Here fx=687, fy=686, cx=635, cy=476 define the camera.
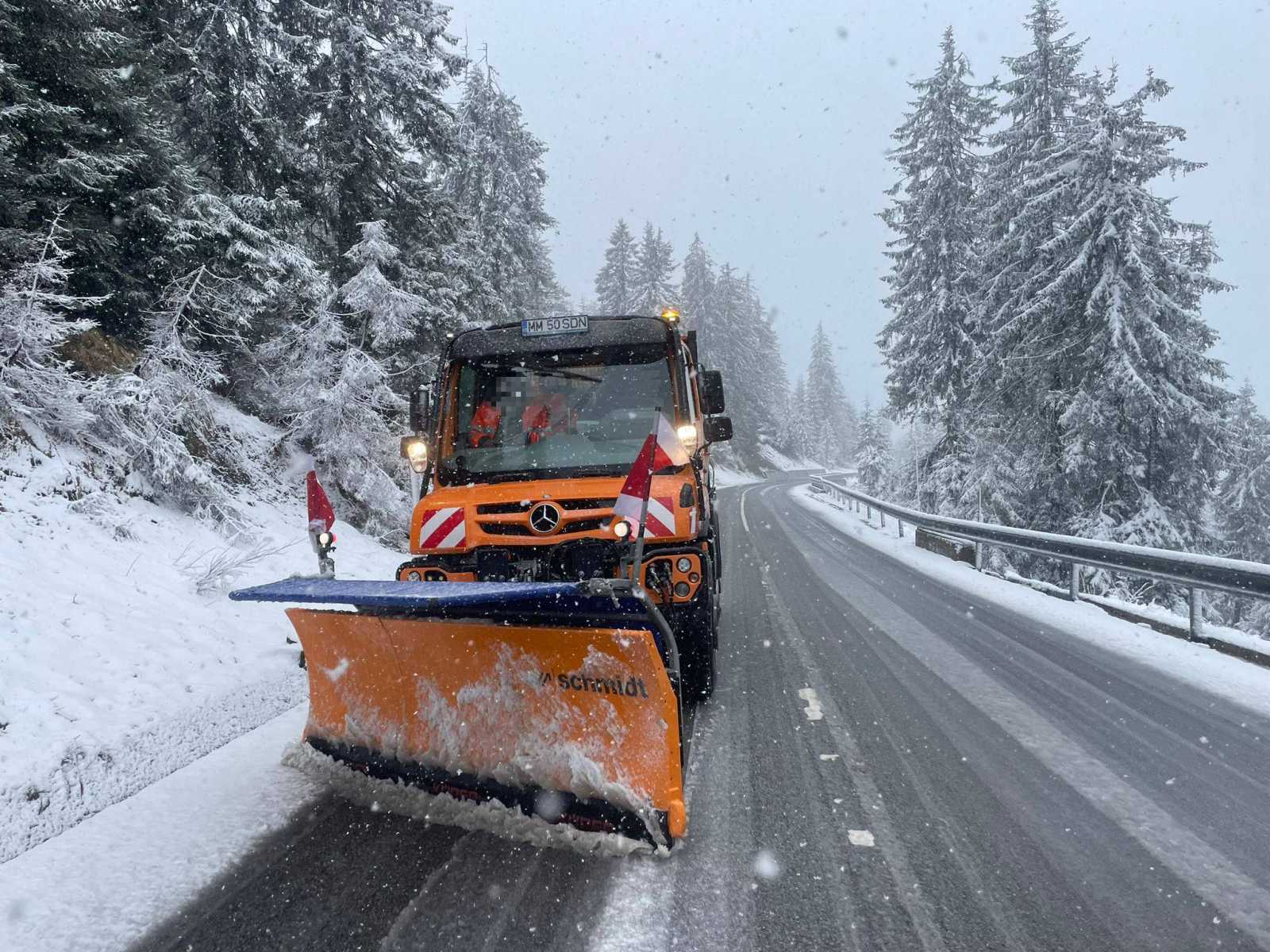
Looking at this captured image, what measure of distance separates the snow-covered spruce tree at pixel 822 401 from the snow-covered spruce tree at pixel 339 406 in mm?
73533

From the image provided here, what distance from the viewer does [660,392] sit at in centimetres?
522

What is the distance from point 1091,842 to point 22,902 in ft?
14.0

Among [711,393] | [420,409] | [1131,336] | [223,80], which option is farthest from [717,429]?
[1131,336]

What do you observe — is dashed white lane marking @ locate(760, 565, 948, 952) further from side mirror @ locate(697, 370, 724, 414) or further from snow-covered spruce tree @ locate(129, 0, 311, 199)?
snow-covered spruce tree @ locate(129, 0, 311, 199)

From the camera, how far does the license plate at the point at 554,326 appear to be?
5328 mm

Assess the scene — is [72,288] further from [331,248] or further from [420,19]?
[420,19]

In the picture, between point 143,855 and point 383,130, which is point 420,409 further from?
point 383,130

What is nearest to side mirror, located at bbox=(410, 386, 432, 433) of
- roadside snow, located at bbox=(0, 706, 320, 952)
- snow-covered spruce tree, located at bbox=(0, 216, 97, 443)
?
roadside snow, located at bbox=(0, 706, 320, 952)

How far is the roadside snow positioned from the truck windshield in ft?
7.67

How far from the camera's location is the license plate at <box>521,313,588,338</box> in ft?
17.5

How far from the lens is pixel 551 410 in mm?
5238

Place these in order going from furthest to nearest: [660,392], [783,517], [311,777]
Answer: [783,517], [660,392], [311,777]

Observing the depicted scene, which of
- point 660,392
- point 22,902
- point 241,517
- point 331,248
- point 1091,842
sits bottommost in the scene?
point 22,902

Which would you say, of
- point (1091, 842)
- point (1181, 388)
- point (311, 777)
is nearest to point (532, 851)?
point (311, 777)
